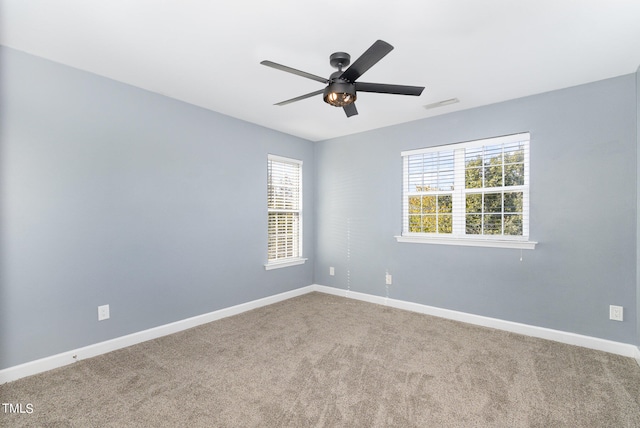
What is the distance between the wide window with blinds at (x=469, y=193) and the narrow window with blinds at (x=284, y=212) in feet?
5.51

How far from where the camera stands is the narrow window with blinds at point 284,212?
442 centimetres

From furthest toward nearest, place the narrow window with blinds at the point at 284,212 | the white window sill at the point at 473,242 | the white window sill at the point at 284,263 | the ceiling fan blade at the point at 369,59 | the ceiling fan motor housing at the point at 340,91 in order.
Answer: the narrow window with blinds at the point at 284,212 → the white window sill at the point at 284,263 → the white window sill at the point at 473,242 → the ceiling fan motor housing at the point at 340,91 → the ceiling fan blade at the point at 369,59

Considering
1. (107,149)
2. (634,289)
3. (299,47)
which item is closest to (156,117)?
(107,149)

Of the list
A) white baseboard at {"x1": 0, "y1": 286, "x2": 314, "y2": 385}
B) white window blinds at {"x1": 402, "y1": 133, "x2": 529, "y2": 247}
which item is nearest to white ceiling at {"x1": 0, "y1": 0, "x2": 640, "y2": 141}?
white window blinds at {"x1": 402, "y1": 133, "x2": 529, "y2": 247}

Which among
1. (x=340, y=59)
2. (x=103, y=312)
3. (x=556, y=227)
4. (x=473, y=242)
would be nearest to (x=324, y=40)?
(x=340, y=59)

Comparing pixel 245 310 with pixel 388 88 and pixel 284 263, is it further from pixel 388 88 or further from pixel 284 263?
pixel 388 88

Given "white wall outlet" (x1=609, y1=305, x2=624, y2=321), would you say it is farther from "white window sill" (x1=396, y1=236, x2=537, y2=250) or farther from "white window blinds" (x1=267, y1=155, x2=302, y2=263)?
"white window blinds" (x1=267, y1=155, x2=302, y2=263)

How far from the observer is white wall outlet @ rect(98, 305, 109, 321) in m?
2.71

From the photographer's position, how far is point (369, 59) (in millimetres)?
1810

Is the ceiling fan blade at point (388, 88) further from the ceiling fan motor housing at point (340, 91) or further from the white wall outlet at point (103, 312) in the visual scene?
the white wall outlet at point (103, 312)

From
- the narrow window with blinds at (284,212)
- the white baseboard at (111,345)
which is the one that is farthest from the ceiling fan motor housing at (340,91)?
the white baseboard at (111,345)

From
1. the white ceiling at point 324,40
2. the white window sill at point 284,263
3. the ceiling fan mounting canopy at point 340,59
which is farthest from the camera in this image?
the white window sill at point 284,263

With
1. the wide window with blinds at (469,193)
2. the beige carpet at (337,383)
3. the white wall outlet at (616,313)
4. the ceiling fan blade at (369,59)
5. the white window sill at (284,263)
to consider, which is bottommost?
the beige carpet at (337,383)

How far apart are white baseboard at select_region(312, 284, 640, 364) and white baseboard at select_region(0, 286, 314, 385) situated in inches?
71.7
